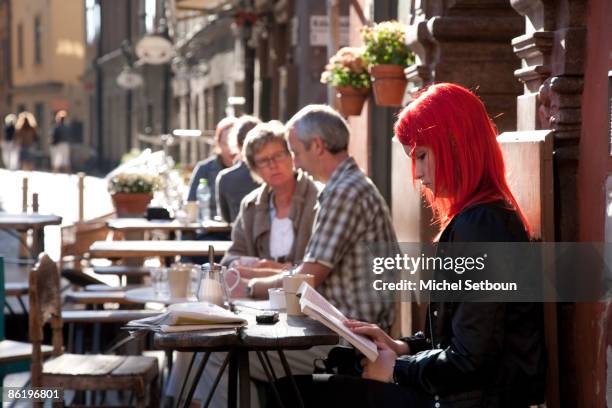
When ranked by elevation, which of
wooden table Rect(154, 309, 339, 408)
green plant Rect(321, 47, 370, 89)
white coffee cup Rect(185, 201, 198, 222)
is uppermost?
green plant Rect(321, 47, 370, 89)

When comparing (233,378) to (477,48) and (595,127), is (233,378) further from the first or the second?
(477,48)

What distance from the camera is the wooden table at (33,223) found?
9891mm

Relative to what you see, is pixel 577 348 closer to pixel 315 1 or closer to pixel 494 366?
pixel 494 366

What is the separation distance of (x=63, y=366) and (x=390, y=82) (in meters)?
3.15

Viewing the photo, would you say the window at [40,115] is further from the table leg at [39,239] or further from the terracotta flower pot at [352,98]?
the terracotta flower pot at [352,98]

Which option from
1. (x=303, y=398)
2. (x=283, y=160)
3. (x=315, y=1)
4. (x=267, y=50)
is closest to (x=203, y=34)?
(x=267, y=50)

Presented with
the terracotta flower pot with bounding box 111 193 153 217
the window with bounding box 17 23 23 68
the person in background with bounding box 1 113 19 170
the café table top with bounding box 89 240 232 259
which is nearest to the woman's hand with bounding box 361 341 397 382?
the café table top with bounding box 89 240 232 259

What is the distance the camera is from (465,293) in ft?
12.0

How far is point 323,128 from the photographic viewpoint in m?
5.98

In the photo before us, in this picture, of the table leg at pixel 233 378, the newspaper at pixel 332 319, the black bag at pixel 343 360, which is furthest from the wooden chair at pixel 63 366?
the newspaper at pixel 332 319

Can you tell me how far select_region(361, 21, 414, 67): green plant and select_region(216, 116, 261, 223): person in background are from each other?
1.44 m

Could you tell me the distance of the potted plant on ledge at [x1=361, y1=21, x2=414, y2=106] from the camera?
8391 mm

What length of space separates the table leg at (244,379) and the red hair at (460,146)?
1.00m

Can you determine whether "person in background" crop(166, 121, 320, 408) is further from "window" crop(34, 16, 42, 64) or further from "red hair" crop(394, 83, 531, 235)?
"window" crop(34, 16, 42, 64)
